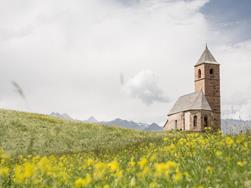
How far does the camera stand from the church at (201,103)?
7925 cm

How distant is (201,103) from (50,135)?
48.1 m

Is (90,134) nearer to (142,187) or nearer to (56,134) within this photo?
(56,134)

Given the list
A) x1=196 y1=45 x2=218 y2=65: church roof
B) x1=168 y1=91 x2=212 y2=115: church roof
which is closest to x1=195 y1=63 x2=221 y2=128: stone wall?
x1=196 y1=45 x2=218 y2=65: church roof

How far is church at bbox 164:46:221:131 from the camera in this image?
260ft

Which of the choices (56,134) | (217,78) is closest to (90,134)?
(56,134)

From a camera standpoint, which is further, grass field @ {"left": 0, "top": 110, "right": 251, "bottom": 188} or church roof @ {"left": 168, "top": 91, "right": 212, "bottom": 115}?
church roof @ {"left": 168, "top": 91, "right": 212, "bottom": 115}

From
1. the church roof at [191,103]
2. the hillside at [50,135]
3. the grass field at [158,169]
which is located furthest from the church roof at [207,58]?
the grass field at [158,169]

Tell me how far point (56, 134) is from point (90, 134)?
4.71m

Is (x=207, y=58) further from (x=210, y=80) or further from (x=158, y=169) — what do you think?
(x=158, y=169)

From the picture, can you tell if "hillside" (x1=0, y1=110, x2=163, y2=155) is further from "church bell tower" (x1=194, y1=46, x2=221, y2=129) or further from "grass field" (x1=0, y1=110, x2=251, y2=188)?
"church bell tower" (x1=194, y1=46, x2=221, y2=129)

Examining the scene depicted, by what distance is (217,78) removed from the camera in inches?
3538

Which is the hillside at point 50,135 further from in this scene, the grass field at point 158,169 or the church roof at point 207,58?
the church roof at point 207,58

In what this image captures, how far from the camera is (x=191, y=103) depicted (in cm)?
8225

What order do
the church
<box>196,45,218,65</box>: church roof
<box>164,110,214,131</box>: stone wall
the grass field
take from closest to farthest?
the grass field
<box>164,110,214,131</box>: stone wall
the church
<box>196,45,218,65</box>: church roof
